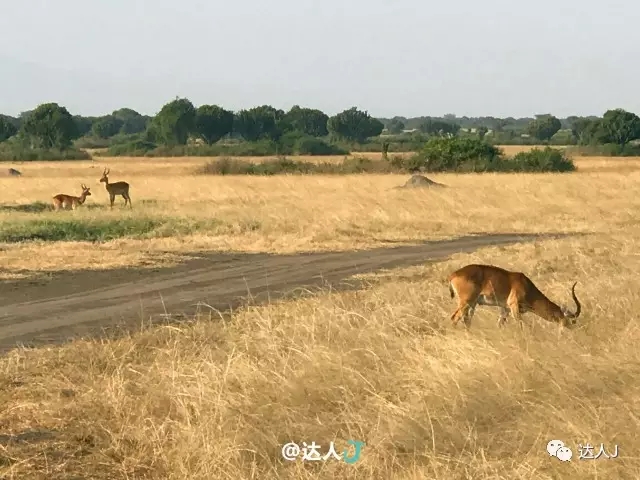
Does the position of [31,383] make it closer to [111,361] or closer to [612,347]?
[111,361]

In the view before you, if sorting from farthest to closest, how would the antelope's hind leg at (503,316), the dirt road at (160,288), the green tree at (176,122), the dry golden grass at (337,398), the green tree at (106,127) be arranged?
the green tree at (106,127)
the green tree at (176,122)
the dirt road at (160,288)
the antelope's hind leg at (503,316)
the dry golden grass at (337,398)

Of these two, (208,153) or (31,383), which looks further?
(208,153)

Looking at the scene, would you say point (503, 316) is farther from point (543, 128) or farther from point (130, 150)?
point (543, 128)

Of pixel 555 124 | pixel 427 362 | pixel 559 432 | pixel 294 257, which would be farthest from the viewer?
pixel 555 124

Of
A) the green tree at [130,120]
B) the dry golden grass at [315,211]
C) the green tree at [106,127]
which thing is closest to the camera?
the dry golden grass at [315,211]

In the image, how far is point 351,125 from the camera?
135625 millimetres

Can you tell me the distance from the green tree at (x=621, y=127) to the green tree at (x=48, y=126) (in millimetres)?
56655

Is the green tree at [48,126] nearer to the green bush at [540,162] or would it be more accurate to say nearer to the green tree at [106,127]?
the green tree at [106,127]

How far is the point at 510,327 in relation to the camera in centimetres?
896

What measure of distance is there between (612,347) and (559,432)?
2.23 meters

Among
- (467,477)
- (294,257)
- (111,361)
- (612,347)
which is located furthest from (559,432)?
(294,257)

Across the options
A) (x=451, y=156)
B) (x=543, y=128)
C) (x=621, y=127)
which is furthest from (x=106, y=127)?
(x=451, y=156)

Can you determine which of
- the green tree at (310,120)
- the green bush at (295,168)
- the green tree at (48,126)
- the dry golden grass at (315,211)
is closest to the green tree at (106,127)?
the green tree at (310,120)

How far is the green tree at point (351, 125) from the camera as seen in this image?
135m
